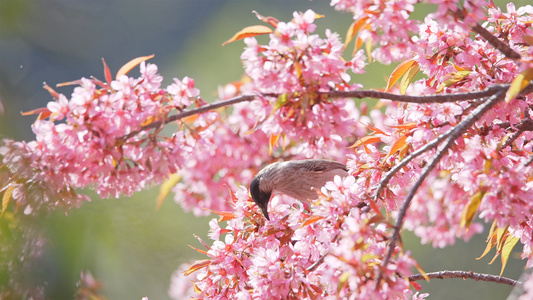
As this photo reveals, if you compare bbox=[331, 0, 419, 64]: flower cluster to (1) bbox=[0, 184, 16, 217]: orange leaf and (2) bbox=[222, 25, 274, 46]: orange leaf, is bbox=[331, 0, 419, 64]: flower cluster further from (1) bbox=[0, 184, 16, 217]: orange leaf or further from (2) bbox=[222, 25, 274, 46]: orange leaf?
(1) bbox=[0, 184, 16, 217]: orange leaf

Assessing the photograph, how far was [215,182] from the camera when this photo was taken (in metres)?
1.72

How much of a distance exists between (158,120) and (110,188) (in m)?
0.17

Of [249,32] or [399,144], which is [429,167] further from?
[249,32]

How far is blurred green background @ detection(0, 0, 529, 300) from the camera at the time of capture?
2.06 metres

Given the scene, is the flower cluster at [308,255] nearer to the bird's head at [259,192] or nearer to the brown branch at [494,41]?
the bird's head at [259,192]

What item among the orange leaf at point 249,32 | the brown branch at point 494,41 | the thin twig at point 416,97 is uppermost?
the orange leaf at point 249,32

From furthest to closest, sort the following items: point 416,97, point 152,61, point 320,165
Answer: point 152,61
point 320,165
point 416,97

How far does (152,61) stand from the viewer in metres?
2.99

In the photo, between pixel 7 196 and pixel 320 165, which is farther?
pixel 320 165

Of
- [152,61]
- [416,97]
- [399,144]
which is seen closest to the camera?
[416,97]

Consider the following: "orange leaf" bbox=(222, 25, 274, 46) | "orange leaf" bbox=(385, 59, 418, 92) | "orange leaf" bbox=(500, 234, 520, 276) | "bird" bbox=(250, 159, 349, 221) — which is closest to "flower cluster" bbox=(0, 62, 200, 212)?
"orange leaf" bbox=(222, 25, 274, 46)

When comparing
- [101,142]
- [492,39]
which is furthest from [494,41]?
[101,142]

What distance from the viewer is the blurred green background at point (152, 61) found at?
2.06m

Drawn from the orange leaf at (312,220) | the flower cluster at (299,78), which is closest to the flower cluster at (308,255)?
the orange leaf at (312,220)
